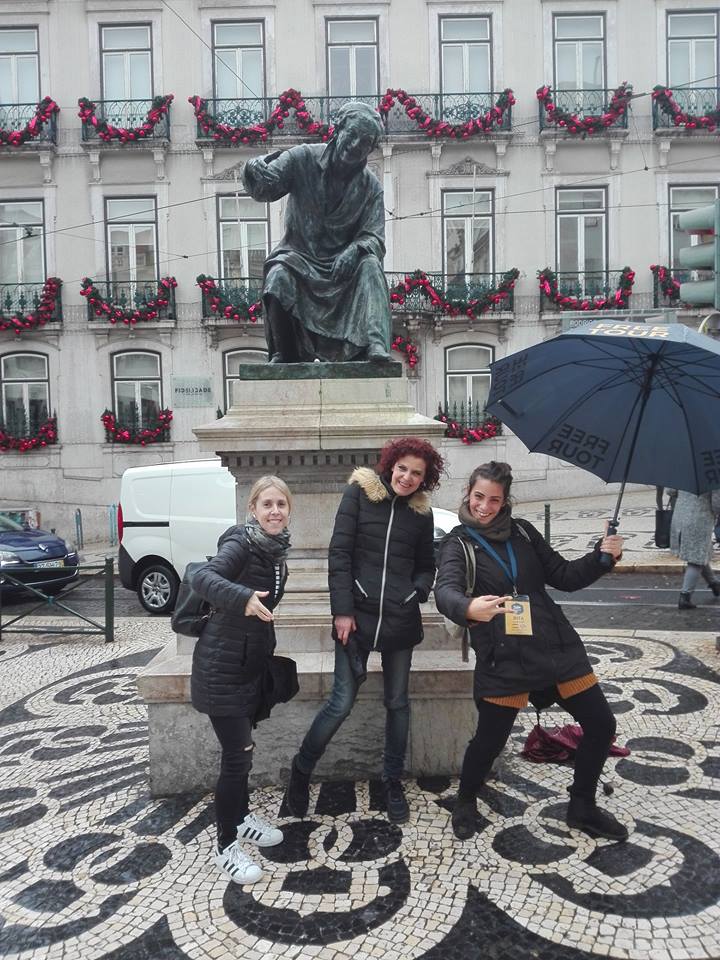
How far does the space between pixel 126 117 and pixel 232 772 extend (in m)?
19.2

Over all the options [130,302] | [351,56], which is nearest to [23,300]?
[130,302]

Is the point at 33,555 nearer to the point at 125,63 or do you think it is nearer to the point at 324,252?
the point at 324,252

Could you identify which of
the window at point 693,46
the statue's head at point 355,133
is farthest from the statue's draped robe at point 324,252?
the window at point 693,46

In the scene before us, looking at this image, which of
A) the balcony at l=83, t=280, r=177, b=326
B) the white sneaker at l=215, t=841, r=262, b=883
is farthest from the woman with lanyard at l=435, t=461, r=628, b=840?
the balcony at l=83, t=280, r=177, b=326

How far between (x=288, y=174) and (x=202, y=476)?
560 centimetres

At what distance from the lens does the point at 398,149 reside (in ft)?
61.4

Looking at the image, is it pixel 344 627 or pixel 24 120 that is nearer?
pixel 344 627

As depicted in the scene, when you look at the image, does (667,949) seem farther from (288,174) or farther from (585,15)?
(585,15)

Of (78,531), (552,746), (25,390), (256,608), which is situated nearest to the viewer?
(256,608)

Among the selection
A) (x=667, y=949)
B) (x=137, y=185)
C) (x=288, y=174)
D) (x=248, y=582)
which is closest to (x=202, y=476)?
(x=288, y=174)

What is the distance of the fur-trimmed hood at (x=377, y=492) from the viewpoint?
3441 mm

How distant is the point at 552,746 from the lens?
3.83 metres

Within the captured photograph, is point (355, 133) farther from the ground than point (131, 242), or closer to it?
closer to it

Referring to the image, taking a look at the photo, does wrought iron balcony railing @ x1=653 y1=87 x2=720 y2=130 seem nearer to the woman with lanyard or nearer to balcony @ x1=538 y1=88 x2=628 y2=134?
balcony @ x1=538 y1=88 x2=628 y2=134
